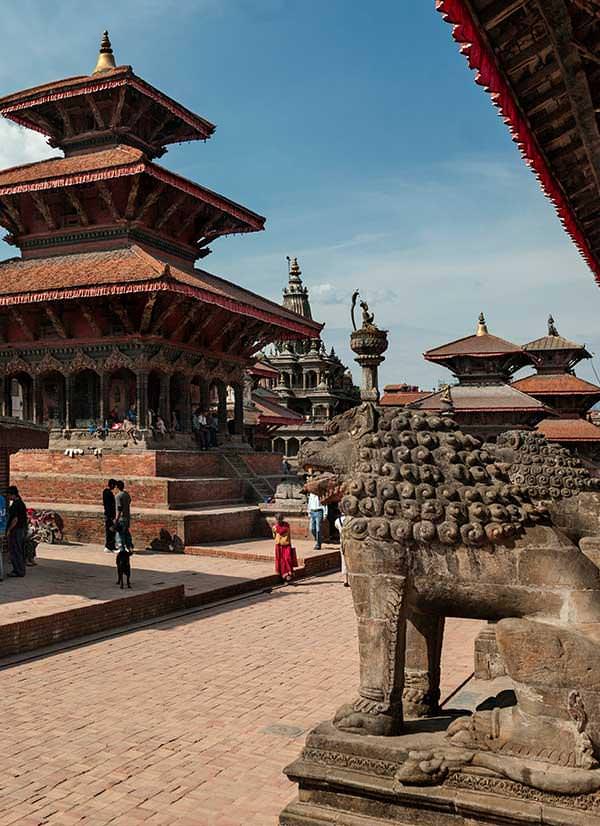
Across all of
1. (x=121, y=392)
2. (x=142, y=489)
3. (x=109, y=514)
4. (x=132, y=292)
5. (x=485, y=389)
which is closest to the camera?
(x=109, y=514)

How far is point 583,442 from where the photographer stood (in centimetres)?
3422

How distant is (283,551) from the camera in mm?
14250

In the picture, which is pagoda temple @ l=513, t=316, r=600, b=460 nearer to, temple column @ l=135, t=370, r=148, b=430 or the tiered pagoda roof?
the tiered pagoda roof

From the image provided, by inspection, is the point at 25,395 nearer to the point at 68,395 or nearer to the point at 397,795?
the point at 68,395

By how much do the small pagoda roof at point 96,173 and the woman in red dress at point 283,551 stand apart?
12.6m

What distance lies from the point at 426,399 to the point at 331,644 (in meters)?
22.2

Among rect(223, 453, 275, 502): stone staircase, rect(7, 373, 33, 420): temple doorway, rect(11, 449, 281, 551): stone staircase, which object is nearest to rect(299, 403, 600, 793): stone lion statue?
rect(11, 449, 281, 551): stone staircase

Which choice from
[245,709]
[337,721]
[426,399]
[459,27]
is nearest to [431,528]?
[337,721]

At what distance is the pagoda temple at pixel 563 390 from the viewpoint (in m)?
34.7

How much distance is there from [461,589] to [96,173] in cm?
2126

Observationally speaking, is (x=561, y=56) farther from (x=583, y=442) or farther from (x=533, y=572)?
(x=583, y=442)

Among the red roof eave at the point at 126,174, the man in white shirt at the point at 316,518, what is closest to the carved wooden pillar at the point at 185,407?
the red roof eave at the point at 126,174

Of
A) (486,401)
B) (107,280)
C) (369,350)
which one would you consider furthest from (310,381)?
(369,350)

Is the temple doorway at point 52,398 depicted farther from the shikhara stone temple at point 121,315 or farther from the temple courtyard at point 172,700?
the temple courtyard at point 172,700
